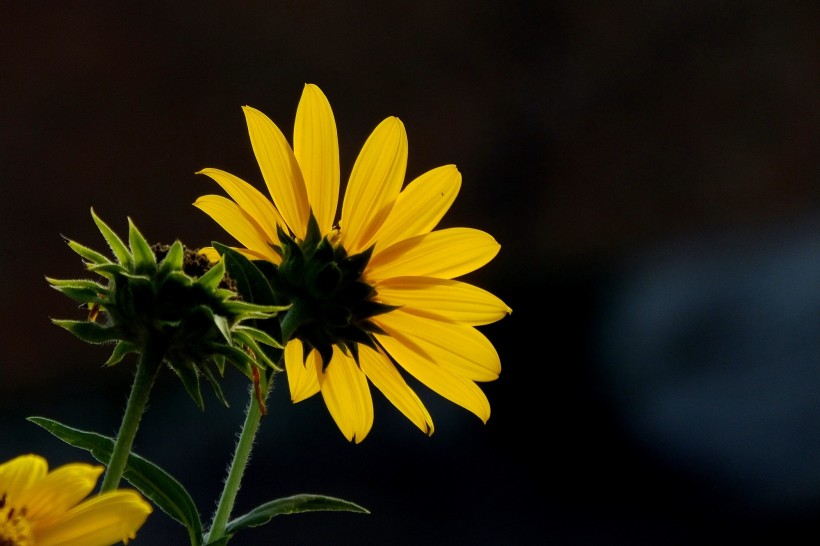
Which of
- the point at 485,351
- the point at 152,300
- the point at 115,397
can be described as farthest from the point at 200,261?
the point at 115,397

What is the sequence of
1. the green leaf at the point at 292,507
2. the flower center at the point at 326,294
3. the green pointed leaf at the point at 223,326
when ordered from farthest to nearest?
the flower center at the point at 326,294 → the green leaf at the point at 292,507 → the green pointed leaf at the point at 223,326

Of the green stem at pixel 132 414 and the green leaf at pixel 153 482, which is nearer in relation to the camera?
the green stem at pixel 132 414

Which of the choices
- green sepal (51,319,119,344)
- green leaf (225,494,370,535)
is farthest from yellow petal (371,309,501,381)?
green sepal (51,319,119,344)

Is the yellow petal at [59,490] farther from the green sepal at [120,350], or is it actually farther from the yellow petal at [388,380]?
the yellow petal at [388,380]

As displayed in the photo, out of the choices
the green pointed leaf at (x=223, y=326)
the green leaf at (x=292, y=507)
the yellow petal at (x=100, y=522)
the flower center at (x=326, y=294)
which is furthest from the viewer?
the flower center at (x=326, y=294)

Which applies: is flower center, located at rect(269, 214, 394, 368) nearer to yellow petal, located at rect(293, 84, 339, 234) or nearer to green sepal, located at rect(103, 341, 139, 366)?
yellow petal, located at rect(293, 84, 339, 234)

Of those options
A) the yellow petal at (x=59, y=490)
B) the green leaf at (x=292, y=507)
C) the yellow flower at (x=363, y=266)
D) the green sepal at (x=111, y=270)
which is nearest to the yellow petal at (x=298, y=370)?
the yellow flower at (x=363, y=266)

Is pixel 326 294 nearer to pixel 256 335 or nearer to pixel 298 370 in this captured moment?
pixel 298 370
